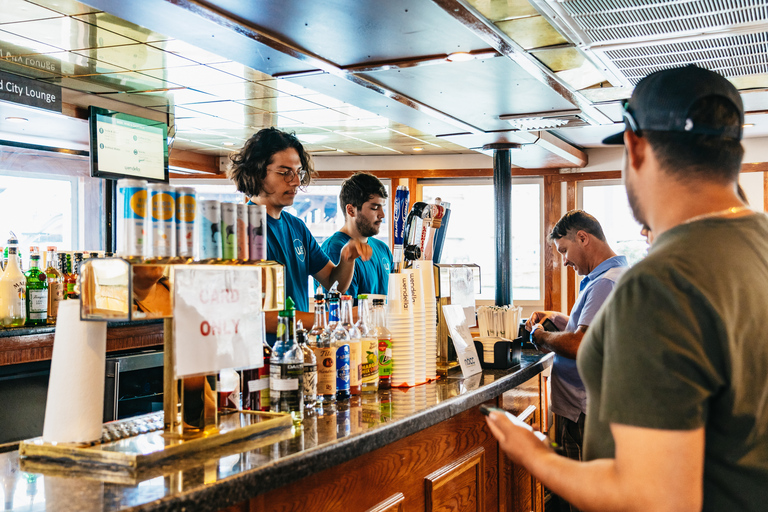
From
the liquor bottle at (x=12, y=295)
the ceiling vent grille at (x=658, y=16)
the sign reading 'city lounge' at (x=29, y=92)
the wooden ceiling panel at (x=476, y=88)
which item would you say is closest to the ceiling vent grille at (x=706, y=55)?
the ceiling vent grille at (x=658, y=16)

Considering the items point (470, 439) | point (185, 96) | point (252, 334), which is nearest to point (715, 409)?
point (252, 334)

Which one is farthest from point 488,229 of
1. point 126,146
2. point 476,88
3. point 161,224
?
point 161,224

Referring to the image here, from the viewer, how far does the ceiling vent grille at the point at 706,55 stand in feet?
7.17

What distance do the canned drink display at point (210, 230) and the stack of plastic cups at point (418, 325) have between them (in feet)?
2.89

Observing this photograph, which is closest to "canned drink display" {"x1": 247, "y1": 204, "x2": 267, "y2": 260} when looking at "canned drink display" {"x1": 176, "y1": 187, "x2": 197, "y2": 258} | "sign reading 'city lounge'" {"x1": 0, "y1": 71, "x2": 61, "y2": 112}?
"canned drink display" {"x1": 176, "y1": 187, "x2": 197, "y2": 258}

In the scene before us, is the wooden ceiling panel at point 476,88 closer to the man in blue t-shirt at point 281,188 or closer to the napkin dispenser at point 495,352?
the man in blue t-shirt at point 281,188

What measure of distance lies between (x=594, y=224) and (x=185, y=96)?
340 centimetres

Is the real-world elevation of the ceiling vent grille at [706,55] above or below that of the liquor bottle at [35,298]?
above

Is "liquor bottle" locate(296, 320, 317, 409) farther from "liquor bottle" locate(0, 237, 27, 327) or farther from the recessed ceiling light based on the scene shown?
"liquor bottle" locate(0, 237, 27, 327)

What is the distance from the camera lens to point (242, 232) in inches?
55.2

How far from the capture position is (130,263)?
3.88ft

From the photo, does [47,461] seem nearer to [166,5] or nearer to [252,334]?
[252,334]

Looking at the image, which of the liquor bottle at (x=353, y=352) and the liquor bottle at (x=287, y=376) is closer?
the liquor bottle at (x=287, y=376)

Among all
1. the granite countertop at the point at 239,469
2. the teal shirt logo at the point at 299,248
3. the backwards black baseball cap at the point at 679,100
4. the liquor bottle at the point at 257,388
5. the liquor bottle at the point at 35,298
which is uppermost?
the backwards black baseball cap at the point at 679,100
